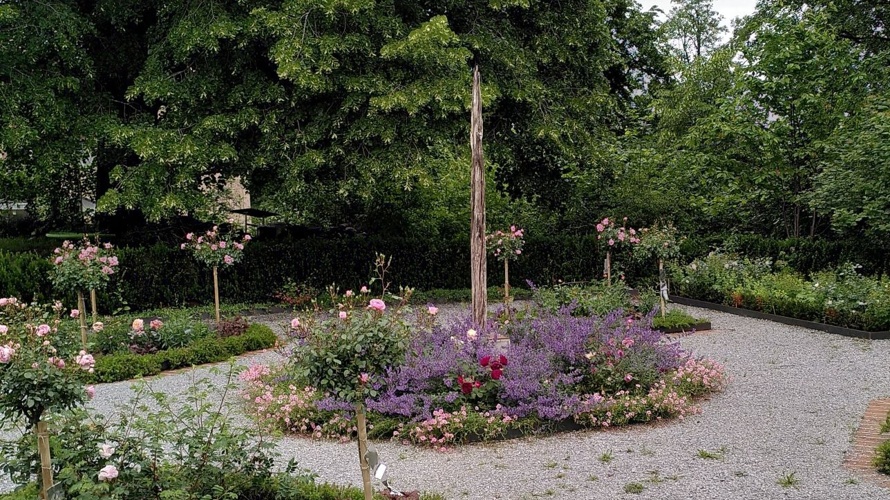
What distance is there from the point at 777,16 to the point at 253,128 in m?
11.2

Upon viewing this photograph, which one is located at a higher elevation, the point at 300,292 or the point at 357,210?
the point at 357,210

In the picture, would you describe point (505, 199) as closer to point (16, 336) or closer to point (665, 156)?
point (665, 156)

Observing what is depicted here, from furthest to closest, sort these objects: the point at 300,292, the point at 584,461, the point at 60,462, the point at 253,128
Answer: the point at 300,292 → the point at 253,128 → the point at 584,461 → the point at 60,462

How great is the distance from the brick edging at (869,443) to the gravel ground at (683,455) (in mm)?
69

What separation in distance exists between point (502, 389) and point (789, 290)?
7.51 m

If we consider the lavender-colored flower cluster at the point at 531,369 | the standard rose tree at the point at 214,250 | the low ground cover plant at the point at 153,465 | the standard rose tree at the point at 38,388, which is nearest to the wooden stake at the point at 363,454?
the low ground cover plant at the point at 153,465

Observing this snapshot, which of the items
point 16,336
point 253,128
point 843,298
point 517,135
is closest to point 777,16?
point 517,135

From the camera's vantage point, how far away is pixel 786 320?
36.4ft

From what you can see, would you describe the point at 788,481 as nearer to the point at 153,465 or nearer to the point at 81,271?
the point at 153,465

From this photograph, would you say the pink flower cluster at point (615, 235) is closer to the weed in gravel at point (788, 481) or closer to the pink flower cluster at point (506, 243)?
the pink flower cluster at point (506, 243)

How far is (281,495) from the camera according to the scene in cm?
382

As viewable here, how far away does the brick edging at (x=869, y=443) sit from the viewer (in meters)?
4.68

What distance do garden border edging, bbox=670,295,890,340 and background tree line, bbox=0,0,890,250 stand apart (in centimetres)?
301

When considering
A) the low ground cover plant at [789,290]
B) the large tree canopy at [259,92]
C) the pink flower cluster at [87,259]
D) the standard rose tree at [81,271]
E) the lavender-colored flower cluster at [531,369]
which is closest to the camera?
the lavender-colored flower cluster at [531,369]
